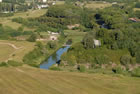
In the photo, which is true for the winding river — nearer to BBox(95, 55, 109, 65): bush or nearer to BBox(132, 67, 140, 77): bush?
BBox(95, 55, 109, 65): bush

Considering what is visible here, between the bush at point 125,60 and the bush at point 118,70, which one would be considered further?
the bush at point 125,60

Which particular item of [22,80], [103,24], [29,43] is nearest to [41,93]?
[22,80]

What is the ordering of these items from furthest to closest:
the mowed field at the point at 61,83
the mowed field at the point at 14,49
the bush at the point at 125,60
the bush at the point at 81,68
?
the mowed field at the point at 14,49 → the bush at the point at 125,60 → the bush at the point at 81,68 → the mowed field at the point at 61,83

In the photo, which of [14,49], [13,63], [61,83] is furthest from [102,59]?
[14,49]

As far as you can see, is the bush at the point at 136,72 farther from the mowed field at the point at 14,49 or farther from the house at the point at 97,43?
the mowed field at the point at 14,49

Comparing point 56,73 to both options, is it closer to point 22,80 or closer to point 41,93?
point 22,80

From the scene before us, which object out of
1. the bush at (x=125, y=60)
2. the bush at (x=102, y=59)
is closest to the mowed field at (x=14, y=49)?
the bush at (x=102, y=59)
